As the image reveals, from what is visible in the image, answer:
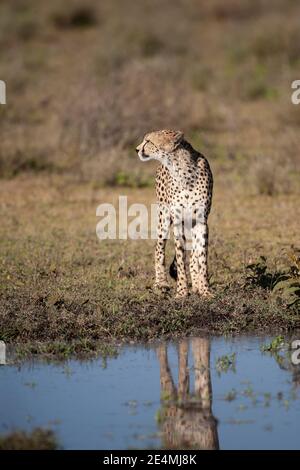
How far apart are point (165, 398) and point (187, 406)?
0.14 metres

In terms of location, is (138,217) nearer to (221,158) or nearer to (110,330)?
(221,158)

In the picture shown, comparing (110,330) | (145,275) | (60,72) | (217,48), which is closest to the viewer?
(110,330)

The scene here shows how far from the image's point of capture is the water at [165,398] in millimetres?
5312

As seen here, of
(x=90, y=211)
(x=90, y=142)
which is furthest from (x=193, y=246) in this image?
(x=90, y=142)

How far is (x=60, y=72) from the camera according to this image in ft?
67.0

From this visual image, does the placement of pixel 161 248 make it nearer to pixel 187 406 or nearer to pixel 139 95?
pixel 187 406

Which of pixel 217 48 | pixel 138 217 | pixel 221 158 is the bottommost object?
pixel 138 217

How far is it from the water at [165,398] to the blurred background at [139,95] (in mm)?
5948

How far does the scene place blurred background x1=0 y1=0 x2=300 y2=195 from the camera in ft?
44.1

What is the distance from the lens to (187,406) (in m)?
5.79

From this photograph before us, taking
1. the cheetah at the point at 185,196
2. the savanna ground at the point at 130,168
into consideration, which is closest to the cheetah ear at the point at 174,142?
the cheetah at the point at 185,196

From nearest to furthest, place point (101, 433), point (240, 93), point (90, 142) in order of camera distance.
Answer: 1. point (101, 433)
2. point (90, 142)
3. point (240, 93)

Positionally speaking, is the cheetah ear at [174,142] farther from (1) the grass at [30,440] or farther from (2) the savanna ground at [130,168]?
(1) the grass at [30,440]

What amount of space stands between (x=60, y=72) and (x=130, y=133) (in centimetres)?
678
